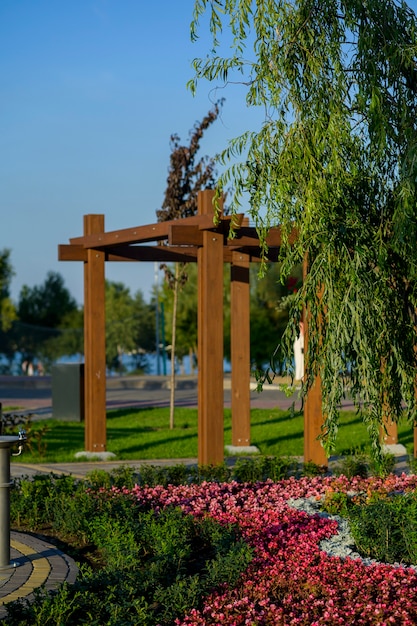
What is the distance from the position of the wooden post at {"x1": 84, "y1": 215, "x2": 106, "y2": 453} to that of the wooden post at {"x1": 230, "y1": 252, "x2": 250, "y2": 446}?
1.86m

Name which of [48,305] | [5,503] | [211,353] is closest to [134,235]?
[211,353]

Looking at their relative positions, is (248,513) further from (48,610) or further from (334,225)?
(48,610)

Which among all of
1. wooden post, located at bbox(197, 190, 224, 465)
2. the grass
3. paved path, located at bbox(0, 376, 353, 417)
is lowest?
the grass

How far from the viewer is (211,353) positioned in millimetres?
10648

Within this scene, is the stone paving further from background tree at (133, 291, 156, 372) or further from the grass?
background tree at (133, 291, 156, 372)

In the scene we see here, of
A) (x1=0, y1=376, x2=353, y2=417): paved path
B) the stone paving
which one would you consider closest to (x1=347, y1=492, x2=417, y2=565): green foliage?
the stone paving

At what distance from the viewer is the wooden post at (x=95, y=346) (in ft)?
42.7

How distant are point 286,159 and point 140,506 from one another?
3.24 metres

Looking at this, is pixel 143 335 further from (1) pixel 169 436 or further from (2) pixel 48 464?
(2) pixel 48 464

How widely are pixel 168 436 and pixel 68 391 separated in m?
4.42

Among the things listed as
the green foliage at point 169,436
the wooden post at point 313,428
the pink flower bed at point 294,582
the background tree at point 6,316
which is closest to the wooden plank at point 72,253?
the green foliage at point 169,436

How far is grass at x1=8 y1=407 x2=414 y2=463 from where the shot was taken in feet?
45.6

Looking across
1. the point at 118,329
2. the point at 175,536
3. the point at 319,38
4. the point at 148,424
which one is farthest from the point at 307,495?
the point at 118,329

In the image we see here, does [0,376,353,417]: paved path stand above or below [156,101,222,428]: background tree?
below
